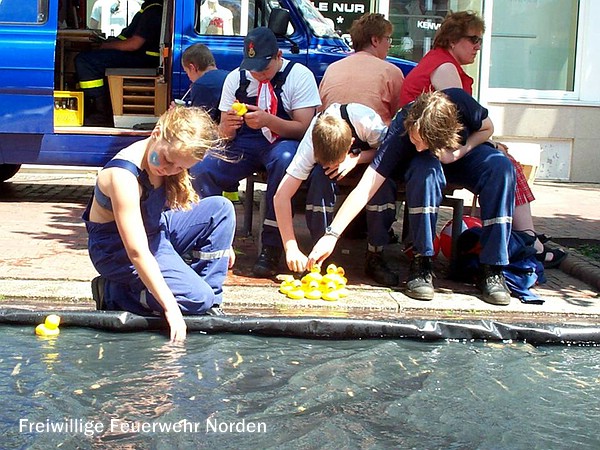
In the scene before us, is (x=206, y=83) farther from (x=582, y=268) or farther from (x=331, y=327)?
(x=331, y=327)

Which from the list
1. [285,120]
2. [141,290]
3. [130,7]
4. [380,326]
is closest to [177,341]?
[141,290]

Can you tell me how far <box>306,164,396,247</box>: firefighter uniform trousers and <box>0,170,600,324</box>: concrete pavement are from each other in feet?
1.22

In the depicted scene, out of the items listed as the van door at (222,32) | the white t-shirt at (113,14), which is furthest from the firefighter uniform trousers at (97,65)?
the van door at (222,32)

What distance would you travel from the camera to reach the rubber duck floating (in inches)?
218

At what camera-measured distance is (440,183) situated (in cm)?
567

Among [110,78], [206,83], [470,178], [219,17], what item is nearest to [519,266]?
[470,178]

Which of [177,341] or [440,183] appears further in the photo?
[440,183]

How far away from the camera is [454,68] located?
6121mm

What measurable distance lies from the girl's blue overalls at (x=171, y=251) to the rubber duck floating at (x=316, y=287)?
872mm

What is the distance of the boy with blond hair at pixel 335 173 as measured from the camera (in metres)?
5.51

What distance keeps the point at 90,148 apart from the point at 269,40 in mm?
3242

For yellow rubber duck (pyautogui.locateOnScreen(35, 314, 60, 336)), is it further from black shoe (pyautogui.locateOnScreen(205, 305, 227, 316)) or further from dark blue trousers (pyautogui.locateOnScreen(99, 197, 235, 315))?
black shoe (pyautogui.locateOnScreen(205, 305, 227, 316))

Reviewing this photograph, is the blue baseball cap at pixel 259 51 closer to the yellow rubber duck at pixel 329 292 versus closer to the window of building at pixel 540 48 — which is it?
the yellow rubber duck at pixel 329 292

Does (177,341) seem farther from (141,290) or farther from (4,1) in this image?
(4,1)
